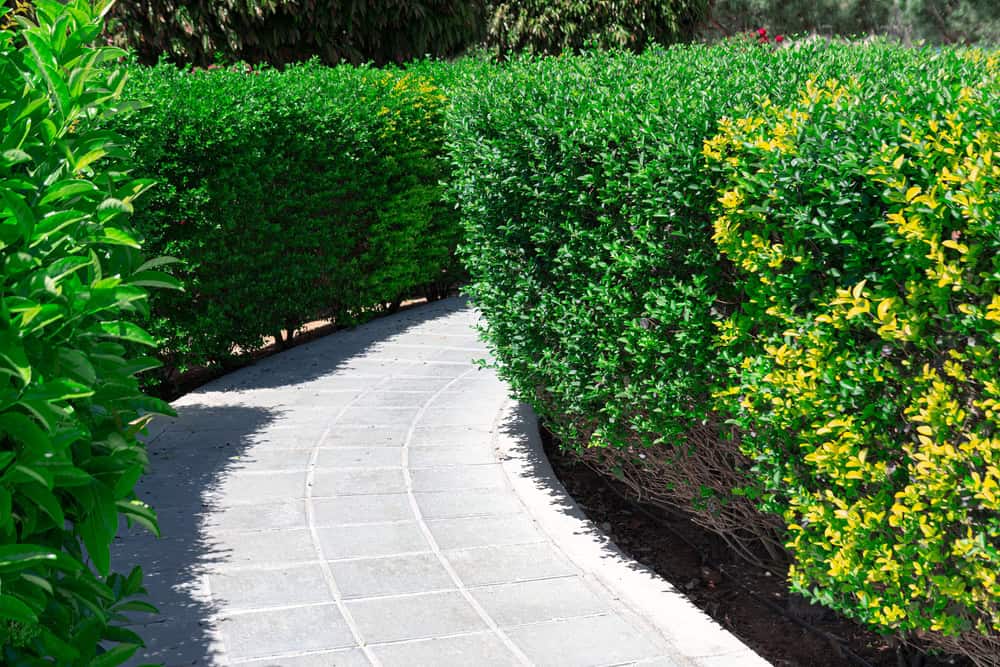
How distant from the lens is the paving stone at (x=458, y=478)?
19.7ft

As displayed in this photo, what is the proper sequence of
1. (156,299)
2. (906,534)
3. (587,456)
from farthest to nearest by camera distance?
(156,299) < (587,456) < (906,534)

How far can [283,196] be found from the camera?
8883 millimetres

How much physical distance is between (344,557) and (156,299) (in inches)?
146

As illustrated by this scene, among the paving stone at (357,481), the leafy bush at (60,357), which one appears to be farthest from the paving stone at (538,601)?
the leafy bush at (60,357)

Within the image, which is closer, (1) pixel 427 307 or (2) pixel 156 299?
(2) pixel 156 299

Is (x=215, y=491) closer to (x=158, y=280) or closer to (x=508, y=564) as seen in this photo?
(x=508, y=564)

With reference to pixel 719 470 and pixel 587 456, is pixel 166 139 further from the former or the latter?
pixel 719 470

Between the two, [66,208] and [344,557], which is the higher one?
[66,208]

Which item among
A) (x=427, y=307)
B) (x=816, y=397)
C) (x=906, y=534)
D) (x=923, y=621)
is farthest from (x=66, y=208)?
(x=427, y=307)

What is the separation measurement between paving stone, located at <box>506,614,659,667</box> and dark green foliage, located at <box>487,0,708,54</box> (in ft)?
60.0

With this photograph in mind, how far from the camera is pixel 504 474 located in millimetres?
6215

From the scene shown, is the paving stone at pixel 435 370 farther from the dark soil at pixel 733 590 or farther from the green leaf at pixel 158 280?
the green leaf at pixel 158 280

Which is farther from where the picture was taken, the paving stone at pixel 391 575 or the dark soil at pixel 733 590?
the paving stone at pixel 391 575

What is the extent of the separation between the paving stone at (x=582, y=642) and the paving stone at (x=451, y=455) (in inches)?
83.7
